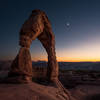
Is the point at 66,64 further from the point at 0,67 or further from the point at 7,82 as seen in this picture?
the point at 7,82

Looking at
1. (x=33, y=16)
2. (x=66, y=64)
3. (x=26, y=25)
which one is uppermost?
(x=33, y=16)

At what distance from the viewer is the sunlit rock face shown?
771 cm

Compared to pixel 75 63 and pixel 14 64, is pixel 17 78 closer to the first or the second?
pixel 14 64

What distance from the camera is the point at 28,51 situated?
8.62 meters

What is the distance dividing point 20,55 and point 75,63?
128 meters

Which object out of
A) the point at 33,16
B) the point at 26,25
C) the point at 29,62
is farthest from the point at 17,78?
the point at 33,16

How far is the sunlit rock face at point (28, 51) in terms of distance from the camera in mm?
7707

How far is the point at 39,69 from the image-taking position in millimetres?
Answer: 13492

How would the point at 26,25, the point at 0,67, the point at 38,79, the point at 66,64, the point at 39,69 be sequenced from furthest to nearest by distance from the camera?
the point at 66,64 < the point at 0,67 < the point at 38,79 < the point at 39,69 < the point at 26,25

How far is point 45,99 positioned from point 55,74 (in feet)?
23.3

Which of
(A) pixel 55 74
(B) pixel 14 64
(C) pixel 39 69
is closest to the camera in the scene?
(B) pixel 14 64

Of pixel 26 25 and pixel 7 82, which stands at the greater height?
pixel 26 25

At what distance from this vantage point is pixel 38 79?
15.0 meters

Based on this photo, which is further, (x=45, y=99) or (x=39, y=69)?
(x=39, y=69)
